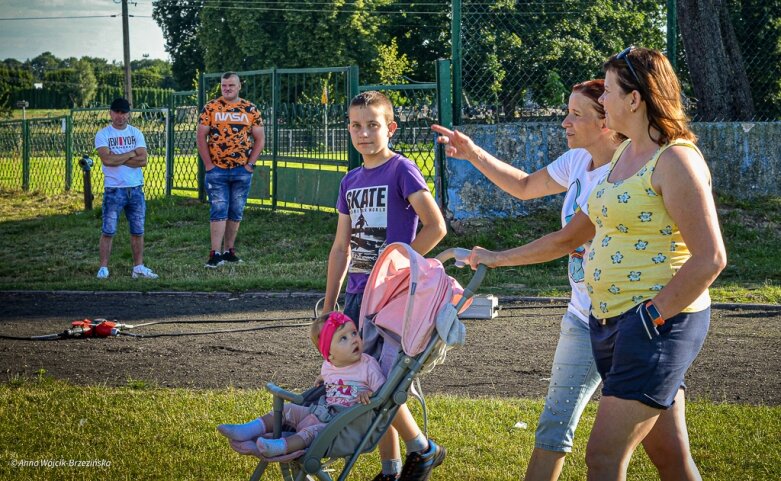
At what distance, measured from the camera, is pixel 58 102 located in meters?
82.9

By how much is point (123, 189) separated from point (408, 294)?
8.08 metres

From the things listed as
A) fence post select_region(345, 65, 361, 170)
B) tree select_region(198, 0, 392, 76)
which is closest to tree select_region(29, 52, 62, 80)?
tree select_region(198, 0, 392, 76)

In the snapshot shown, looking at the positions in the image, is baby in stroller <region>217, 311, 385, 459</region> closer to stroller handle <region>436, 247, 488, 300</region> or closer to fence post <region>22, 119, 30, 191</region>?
stroller handle <region>436, 247, 488, 300</region>

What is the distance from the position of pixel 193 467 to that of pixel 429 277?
1879 millimetres

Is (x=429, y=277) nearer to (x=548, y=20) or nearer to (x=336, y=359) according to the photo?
(x=336, y=359)

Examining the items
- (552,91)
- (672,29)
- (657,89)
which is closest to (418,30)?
(672,29)

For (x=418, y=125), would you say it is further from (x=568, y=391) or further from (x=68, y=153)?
(x=68, y=153)

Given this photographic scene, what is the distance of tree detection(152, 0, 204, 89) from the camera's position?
67.4 m

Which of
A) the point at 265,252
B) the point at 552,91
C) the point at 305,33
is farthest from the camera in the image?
the point at 305,33

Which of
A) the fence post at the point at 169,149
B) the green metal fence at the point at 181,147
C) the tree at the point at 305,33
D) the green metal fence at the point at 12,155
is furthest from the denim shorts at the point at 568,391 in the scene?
the tree at the point at 305,33

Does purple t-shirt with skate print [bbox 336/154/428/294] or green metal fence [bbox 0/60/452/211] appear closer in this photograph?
purple t-shirt with skate print [bbox 336/154/428/294]

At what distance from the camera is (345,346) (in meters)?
4.11

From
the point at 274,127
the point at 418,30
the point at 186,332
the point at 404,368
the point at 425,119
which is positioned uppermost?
the point at 418,30

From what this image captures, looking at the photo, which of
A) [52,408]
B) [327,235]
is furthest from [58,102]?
[52,408]
